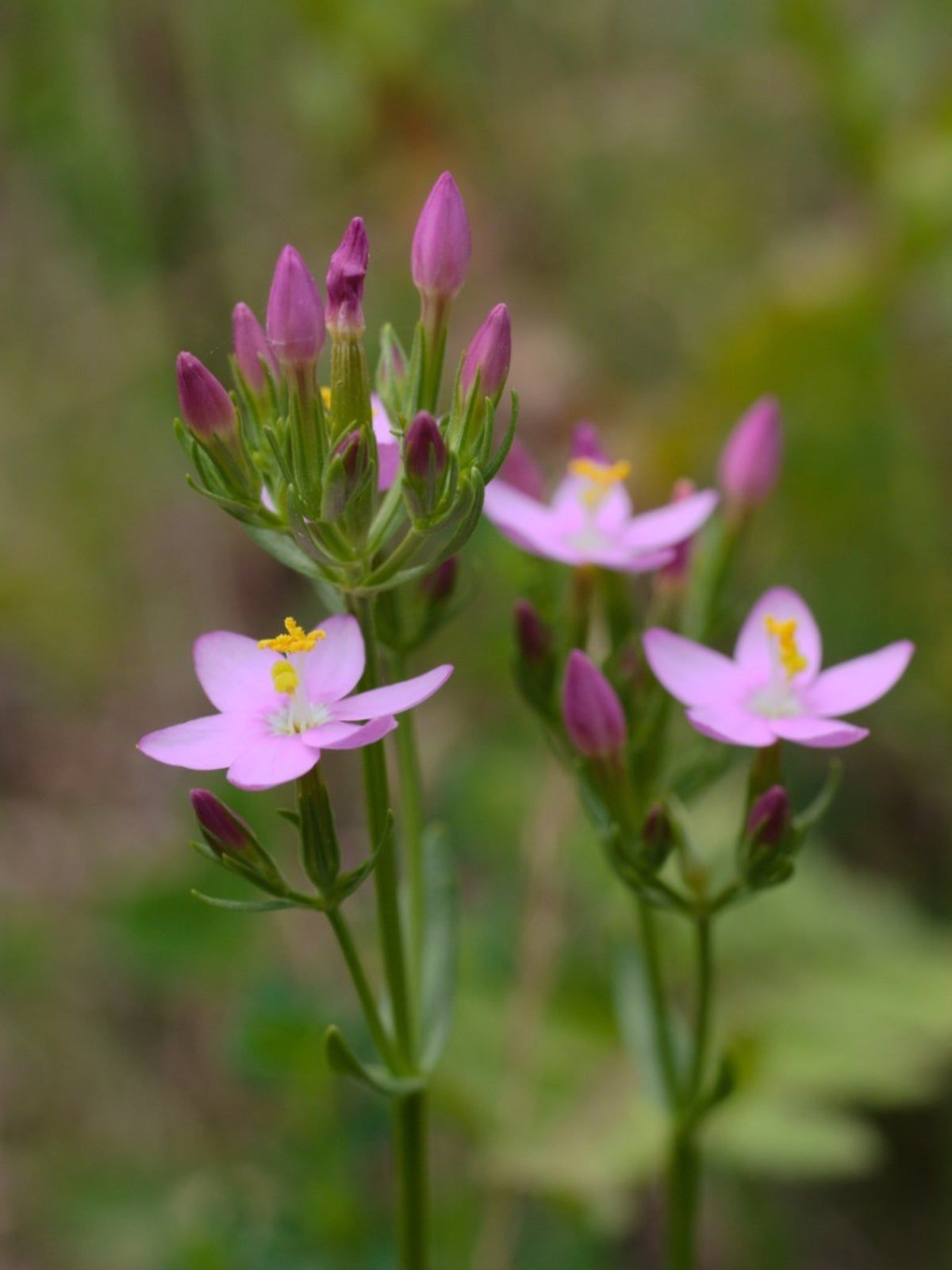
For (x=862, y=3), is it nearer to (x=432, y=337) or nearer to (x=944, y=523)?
(x=944, y=523)

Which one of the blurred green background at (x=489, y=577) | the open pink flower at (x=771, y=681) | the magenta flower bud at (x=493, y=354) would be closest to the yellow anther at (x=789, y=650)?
the open pink flower at (x=771, y=681)

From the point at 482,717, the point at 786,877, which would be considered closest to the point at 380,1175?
the point at 482,717

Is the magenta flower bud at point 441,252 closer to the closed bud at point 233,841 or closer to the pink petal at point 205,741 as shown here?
the pink petal at point 205,741

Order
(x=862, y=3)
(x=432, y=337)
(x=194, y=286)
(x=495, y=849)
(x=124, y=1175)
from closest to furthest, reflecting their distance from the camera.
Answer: (x=432, y=337) < (x=124, y=1175) < (x=495, y=849) < (x=194, y=286) < (x=862, y=3)

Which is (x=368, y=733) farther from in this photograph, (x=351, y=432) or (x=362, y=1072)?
(x=362, y=1072)

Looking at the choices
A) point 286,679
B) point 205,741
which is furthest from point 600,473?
point 205,741

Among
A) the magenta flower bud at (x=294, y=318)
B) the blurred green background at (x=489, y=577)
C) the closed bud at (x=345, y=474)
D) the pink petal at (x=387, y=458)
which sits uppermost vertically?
the magenta flower bud at (x=294, y=318)
